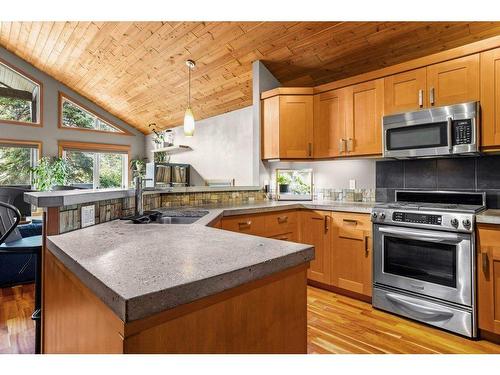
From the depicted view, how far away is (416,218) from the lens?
2291mm

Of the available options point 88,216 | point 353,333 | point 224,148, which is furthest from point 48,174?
point 353,333

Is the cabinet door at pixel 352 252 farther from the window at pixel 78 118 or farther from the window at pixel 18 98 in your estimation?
the window at pixel 18 98

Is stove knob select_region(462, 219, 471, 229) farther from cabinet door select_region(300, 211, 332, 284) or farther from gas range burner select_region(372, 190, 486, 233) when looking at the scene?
cabinet door select_region(300, 211, 332, 284)

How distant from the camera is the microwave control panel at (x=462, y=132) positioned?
2230mm

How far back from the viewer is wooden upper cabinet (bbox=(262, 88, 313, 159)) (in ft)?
→ 10.8

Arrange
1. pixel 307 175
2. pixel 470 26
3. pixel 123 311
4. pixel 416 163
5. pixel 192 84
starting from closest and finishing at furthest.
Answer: pixel 123 311
pixel 470 26
pixel 416 163
pixel 307 175
pixel 192 84

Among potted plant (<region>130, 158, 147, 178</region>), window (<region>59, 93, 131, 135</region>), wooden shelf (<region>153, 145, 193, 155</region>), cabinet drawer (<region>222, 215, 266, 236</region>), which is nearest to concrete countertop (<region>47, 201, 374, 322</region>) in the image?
cabinet drawer (<region>222, 215, 266, 236</region>)

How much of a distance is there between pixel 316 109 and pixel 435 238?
1.78 metres

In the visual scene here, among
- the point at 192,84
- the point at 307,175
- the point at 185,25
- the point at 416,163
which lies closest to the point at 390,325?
the point at 416,163

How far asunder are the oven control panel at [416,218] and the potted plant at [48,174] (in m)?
5.95

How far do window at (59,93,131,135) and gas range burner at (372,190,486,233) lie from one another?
258 inches

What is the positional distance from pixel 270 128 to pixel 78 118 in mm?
5216

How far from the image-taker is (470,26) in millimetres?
2523
